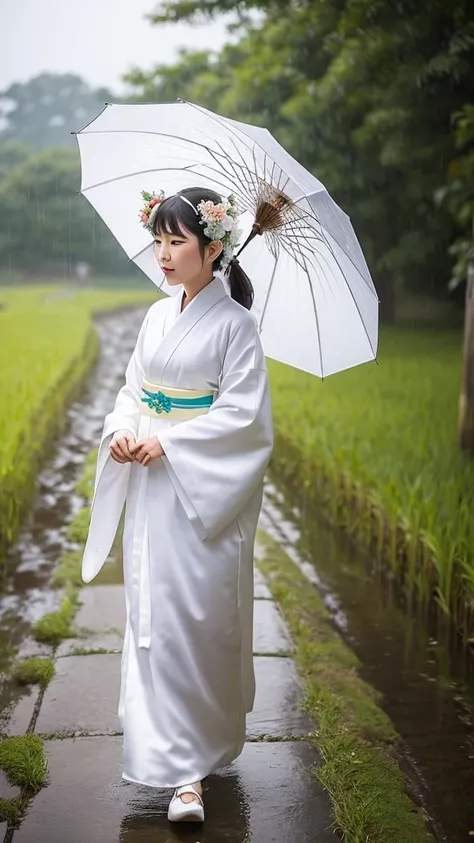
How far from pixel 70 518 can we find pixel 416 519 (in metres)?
1.87

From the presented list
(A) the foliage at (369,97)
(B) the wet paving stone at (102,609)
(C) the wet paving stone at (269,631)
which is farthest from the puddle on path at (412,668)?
(A) the foliage at (369,97)

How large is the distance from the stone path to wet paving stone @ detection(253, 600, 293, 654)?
2.3 inches

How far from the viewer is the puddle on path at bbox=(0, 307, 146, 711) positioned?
3.12m

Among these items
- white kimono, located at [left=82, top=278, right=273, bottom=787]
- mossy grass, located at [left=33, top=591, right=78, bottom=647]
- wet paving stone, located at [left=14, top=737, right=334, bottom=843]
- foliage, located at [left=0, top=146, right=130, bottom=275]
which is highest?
foliage, located at [left=0, top=146, right=130, bottom=275]

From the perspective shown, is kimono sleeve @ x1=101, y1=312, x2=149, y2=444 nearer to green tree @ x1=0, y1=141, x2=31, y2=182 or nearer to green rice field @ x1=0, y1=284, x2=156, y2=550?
green rice field @ x1=0, y1=284, x2=156, y2=550

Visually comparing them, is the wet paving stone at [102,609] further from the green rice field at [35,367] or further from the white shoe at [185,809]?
the white shoe at [185,809]

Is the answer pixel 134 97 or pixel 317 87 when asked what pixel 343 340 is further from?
pixel 134 97

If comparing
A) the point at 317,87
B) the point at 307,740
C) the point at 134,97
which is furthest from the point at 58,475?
the point at 134,97

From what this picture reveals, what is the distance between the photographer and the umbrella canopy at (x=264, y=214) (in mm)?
2139

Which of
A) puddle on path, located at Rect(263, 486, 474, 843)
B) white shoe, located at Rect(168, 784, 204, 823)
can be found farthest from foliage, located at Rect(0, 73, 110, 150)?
white shoe, located at Rect(168, 784, 204, 823)

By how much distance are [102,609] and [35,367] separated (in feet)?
13.6

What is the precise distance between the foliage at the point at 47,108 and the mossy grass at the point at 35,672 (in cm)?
966

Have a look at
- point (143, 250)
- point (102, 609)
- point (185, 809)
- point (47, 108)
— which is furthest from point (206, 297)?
point (47, 108)

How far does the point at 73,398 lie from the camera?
803 cm
